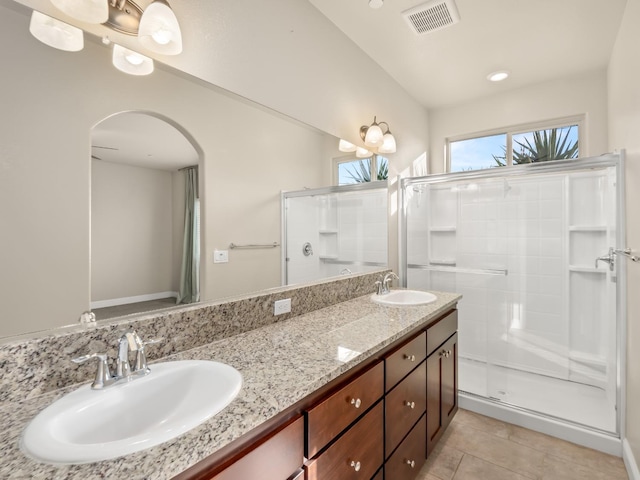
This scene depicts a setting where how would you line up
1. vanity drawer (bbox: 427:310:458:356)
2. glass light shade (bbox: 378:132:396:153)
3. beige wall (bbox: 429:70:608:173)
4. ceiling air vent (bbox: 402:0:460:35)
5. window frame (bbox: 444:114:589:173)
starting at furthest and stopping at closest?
window frame (bbox: 444:114:589:173), beige wall (bbox: 429:70:608:173), glass light shade (bbox: 378:132:396:153), ceiling air vent (bbox: 402:0:460:35), vanity drawer (bbox: 427:310:458:356)

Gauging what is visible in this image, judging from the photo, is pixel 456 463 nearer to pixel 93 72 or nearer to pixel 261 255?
pixel 261 255

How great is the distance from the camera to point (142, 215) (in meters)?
1.11

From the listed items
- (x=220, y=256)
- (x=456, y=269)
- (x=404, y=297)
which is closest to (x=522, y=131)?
(x=456, y=269)

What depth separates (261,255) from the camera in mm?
1562

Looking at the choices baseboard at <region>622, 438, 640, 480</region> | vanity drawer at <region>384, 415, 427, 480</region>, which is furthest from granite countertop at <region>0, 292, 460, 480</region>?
baseboard at <region>622, 438, 640, 480</region>

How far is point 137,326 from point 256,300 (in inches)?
19.5

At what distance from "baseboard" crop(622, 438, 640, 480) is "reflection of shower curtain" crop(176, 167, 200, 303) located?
2.31 metres

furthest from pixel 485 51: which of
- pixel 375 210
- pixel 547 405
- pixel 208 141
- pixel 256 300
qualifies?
pixel 547 405

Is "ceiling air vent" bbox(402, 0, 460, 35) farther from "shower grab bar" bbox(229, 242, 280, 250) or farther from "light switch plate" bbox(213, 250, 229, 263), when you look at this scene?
"light switch plate" bbox(213, 250, 229, 263)

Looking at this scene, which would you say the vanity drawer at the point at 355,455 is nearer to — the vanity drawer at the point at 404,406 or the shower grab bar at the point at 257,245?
the vanity drawer at the point at 404,406

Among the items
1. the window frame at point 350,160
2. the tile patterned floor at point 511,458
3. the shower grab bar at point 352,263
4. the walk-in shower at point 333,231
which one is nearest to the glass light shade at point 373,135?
the window frame at point 350,160

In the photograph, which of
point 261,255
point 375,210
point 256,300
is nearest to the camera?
point 256,300

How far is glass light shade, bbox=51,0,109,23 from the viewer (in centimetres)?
94

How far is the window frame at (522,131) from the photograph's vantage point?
2748 mm
